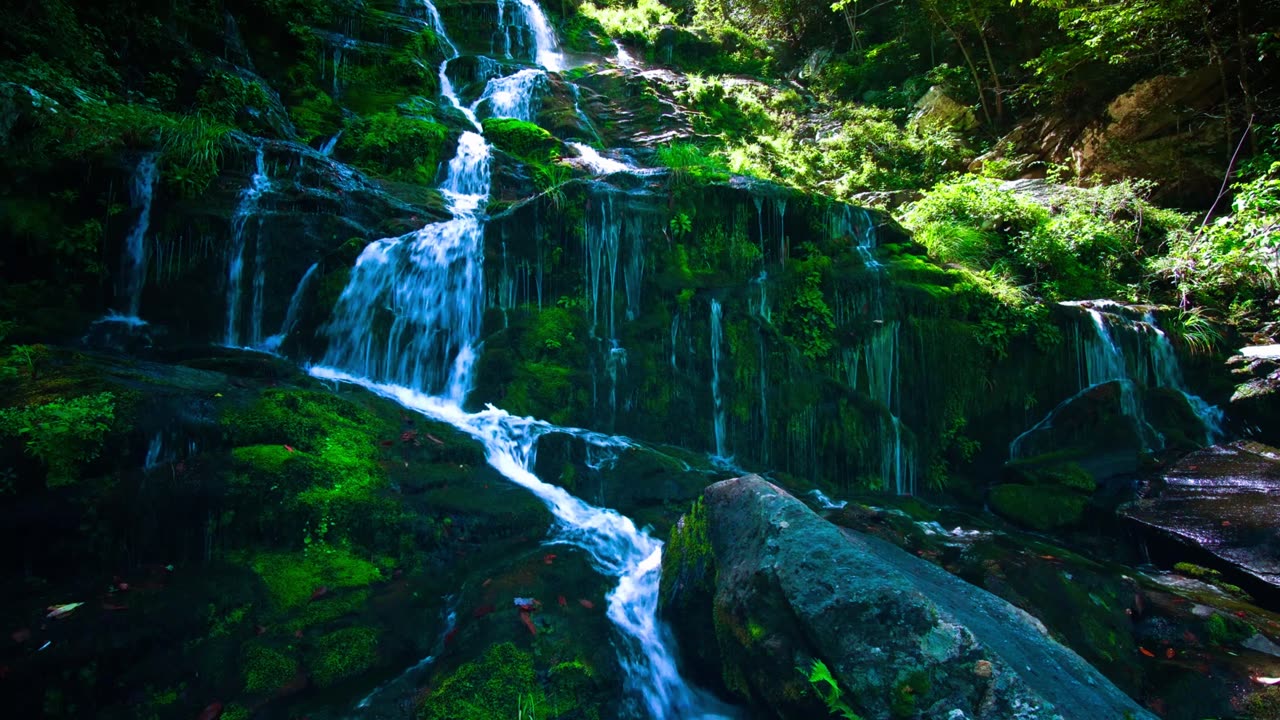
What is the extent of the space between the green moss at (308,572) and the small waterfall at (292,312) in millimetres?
4704

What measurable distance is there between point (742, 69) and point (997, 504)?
69.3 feet

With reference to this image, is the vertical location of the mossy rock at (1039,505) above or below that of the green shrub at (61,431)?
below

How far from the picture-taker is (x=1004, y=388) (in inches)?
316

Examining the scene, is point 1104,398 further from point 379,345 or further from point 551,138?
point 551,138

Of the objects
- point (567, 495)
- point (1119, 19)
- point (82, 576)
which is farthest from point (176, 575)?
point (1119, 19)

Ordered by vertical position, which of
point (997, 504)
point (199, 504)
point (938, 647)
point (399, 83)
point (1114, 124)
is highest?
point (399, 83)

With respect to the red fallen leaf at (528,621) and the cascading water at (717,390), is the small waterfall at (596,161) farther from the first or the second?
the red fallen leaf at (528,621)

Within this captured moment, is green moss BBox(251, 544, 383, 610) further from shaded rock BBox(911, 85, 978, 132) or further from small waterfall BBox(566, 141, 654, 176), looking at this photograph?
shaded rock BBox(911, 85, 978, 132)

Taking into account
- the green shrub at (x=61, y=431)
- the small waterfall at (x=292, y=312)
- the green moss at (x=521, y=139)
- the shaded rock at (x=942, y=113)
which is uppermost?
the shaded rock at (x=942, y=113)

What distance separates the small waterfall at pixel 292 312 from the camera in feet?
24.7

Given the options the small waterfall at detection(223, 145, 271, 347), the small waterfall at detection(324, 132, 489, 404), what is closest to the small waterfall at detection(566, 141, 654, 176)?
the small waterfall at detection(324, 132, 489, 404)

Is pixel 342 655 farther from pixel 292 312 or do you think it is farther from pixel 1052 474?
pixel 1052 474

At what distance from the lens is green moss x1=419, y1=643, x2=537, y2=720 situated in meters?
2.94

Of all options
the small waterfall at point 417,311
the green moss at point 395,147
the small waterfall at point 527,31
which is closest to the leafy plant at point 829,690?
the small waterfall at point 417,311
